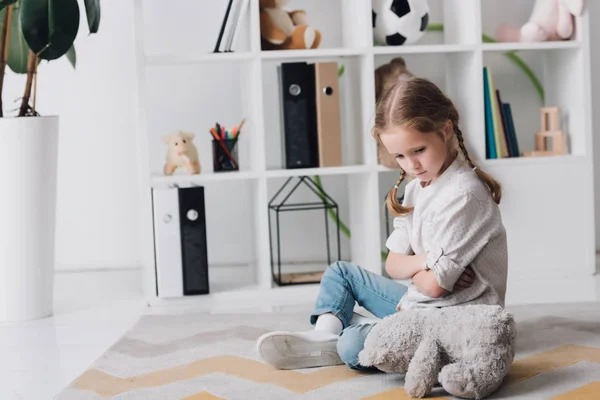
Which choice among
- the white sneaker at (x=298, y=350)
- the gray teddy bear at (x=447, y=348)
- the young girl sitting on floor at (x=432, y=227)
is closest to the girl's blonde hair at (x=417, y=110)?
the young girl sitting on floor at (x=432, y=227)

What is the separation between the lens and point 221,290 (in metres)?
2.40

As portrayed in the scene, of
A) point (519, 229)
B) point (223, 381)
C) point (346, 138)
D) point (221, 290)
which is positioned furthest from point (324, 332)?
point (346, 138)

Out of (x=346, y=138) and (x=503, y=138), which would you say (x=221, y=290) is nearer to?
(x=346, y=138)

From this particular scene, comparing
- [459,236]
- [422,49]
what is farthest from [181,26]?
[459,236]

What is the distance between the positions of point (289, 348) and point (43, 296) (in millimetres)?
925

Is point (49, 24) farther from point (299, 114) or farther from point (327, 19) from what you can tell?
point (327, 19)

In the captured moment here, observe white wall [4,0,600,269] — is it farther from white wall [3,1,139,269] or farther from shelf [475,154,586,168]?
A: shelf [475,154,586,168]

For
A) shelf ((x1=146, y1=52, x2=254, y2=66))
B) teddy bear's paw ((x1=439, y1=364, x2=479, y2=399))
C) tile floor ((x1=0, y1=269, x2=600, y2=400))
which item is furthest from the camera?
shelf ((x1=146, y1=52, x2=254, y2=66))

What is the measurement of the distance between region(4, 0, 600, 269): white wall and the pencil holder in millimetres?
408

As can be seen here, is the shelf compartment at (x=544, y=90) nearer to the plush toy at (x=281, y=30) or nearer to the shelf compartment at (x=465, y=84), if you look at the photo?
the shelf compartment at (x=465, y=84)

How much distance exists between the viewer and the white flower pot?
215cm

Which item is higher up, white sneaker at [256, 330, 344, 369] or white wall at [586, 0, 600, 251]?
white wall at [586, 0, 600, 251]

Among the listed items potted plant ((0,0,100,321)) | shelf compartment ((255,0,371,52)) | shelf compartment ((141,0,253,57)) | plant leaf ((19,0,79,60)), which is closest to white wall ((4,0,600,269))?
shelf compartment ((141,0,253,57))

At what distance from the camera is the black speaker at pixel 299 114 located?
237cm
